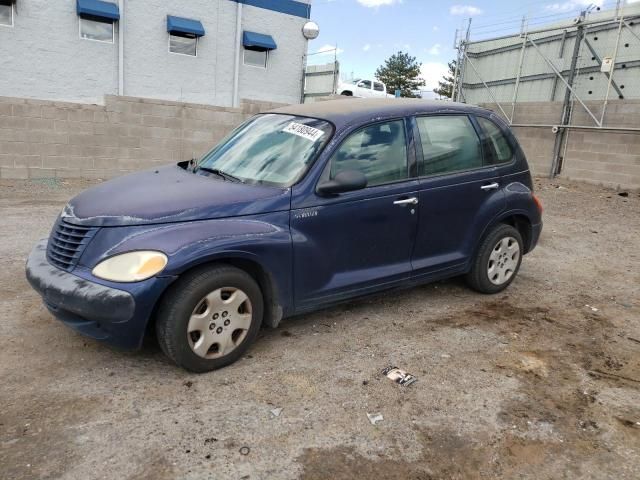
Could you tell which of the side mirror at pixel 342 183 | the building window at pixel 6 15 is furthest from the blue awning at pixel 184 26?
the side mirror at pixel 342 183

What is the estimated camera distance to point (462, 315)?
4477 millimetres

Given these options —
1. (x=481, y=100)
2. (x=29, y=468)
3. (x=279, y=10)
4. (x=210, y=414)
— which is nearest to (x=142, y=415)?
(x=210, y=414)

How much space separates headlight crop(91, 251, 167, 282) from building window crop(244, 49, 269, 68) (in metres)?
17.3

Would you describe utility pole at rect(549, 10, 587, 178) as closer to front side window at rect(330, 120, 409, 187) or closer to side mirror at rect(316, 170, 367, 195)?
front side window at rect(330, 120, 409, 187)

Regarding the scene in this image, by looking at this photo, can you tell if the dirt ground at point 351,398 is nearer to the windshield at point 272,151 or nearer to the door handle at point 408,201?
the door handle at point 408,201

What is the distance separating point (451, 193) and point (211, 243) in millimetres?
2181

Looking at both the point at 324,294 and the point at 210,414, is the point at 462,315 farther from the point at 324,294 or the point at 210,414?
the point at 210,414

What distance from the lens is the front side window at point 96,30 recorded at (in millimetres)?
15325

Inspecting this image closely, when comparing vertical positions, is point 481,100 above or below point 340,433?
above

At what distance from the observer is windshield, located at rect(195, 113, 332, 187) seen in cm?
372

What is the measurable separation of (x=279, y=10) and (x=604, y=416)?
1890 cm

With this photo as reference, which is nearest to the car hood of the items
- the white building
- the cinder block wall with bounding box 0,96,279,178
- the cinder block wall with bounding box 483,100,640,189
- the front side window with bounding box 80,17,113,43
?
the cinder block wall with bounding box 0,96,279,178

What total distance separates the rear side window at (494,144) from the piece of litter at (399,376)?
7.37ft

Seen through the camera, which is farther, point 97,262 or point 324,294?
point 324,294
